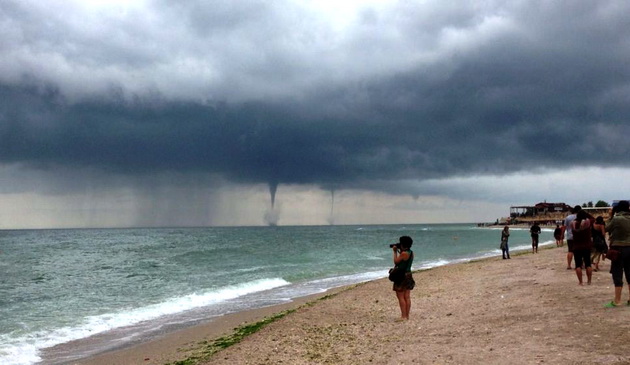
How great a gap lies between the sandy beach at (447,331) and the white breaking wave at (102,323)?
248cm

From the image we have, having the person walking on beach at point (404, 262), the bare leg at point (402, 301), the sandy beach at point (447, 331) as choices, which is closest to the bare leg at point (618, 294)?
the sandy beach at point (447, 331)

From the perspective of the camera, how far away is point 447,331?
9.41m

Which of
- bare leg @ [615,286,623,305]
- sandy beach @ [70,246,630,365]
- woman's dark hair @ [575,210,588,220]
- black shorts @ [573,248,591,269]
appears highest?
woman's dark hair @ [575,210,588,220]

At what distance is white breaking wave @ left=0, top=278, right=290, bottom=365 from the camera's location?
11977 millimetres

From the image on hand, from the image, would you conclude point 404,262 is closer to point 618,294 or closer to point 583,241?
point 618,294

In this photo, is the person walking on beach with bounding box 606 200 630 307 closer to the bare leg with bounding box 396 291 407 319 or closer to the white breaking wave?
the bare leg with bounding box 396 291 407 319

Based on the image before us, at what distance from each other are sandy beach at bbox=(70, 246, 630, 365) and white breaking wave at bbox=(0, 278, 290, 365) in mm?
2483

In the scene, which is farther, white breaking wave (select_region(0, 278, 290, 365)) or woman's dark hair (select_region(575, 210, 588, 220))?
woman's dark hair (select_region(575, 210, 588, 220))

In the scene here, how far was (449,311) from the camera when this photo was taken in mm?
11750

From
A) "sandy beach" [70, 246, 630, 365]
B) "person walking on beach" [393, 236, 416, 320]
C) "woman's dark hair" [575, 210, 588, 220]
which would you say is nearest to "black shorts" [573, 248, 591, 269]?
"sandy beach" [70, 246, 630, 365]

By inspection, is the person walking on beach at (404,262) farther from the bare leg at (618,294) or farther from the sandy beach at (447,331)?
the bare leg at (618,294)

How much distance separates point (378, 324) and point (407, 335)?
1.65 metres

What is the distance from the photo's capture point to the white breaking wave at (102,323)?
39.3 ft

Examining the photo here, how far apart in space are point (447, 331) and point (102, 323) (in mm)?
11496
